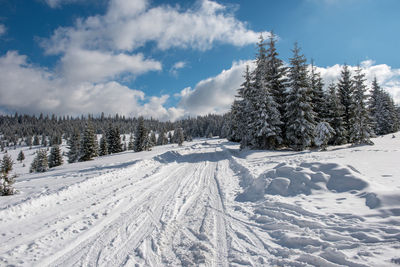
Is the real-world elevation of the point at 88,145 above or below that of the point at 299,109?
below

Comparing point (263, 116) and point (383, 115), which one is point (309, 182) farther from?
point (383, 115)

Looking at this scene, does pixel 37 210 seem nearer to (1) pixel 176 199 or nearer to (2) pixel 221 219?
(1) pixel 176 199

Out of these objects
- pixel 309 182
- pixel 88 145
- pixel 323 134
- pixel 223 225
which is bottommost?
pixel 223 225

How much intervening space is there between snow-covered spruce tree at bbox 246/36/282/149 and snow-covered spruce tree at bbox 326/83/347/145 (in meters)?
7.69

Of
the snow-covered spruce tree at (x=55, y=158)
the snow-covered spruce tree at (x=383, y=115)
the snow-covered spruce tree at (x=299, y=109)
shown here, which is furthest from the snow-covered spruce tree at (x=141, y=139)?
the snow-covered spruce tree at (x=383, y=115)

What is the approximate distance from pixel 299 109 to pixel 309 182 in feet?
49.6

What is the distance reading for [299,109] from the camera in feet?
65.3

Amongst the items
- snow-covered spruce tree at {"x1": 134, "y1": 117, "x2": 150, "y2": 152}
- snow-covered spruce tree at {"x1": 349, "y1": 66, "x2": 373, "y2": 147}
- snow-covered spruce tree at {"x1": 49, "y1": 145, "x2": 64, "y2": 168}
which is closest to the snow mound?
snow-covered spruce tree at {"x1": 349, "y1": 66, "x2": 373, "y2": 147}

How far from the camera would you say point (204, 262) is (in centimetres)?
357

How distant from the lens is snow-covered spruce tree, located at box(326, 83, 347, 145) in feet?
77.5

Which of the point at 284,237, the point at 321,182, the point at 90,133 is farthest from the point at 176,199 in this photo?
the point at 90,133

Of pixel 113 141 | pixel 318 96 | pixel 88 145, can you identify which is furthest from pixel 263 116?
pixel 113 141

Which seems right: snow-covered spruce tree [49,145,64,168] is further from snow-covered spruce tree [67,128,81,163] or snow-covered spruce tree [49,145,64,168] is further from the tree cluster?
the tree cluster

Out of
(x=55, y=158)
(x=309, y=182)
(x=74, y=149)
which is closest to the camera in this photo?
(x=309, y=182)
